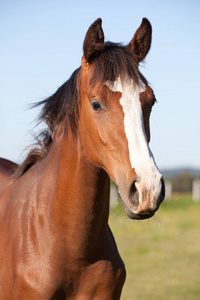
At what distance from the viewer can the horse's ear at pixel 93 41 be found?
278 cm

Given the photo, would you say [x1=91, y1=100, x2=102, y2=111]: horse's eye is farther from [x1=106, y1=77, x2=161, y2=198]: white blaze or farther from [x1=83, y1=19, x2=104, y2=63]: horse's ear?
[x1=83, y1=19, x2=104, y2=63]: horse's ear

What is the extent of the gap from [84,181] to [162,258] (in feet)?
28.6

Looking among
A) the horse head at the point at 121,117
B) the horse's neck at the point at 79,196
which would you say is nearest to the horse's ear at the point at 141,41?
the horse head at the point at 121,117

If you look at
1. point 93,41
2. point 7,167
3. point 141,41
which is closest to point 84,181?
point 93,41

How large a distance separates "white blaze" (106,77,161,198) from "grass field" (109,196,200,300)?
0.71 metres

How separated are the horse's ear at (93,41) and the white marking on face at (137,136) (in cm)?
32

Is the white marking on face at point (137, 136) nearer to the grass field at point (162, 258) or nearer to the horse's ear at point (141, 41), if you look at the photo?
the horse's ear at point (141, 41)

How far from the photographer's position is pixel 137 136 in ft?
8.17

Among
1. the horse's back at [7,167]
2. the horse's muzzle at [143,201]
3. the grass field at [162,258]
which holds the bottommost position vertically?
the grass field at [162,258]

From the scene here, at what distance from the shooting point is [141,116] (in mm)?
2578

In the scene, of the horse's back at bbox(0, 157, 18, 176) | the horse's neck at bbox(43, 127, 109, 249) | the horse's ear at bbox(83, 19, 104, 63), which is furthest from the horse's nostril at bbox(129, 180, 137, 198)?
the horse's back at bbox(0, 157, 18, 176)

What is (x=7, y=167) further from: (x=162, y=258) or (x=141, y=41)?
(x=162, y=258)

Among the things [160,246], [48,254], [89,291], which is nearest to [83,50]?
[48,254]

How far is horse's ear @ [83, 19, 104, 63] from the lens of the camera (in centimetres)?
278
